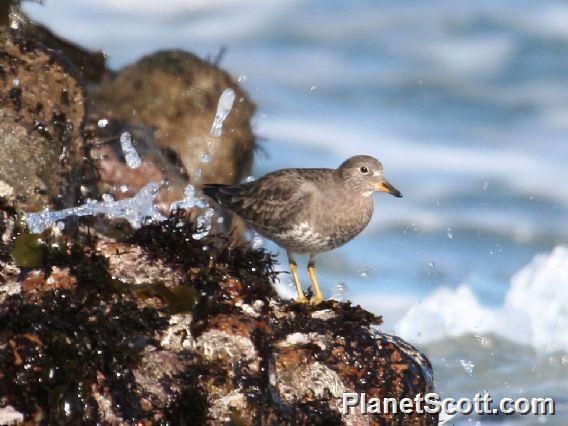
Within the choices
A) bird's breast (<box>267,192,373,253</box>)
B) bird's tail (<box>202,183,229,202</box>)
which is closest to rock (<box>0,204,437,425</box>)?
bird's breast (<box>267,192,373,253</box>)

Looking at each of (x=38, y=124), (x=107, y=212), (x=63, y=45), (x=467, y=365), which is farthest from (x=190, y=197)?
(x=467, y=365)

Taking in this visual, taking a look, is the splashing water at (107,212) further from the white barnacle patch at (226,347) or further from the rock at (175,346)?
the white barnacle patch at (226,347)

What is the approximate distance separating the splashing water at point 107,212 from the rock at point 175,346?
2.14ft

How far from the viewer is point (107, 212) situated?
22.2 feet

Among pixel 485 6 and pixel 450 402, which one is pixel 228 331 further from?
pixel 485 6

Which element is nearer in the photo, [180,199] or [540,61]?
[180,199]

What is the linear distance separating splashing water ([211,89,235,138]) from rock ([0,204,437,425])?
428cm

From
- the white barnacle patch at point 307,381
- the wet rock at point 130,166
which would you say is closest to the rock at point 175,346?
the white barnacle patch at point 307,381

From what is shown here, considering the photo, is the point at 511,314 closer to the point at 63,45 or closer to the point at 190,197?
the point at 190,197

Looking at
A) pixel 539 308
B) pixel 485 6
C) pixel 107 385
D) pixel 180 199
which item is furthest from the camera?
pixel 485 6

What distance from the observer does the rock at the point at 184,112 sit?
924 cm

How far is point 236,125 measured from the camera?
31.6 feet

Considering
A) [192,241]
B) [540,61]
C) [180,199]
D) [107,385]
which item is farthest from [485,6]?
[107,385]

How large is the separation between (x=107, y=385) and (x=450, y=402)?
9.80 ft
